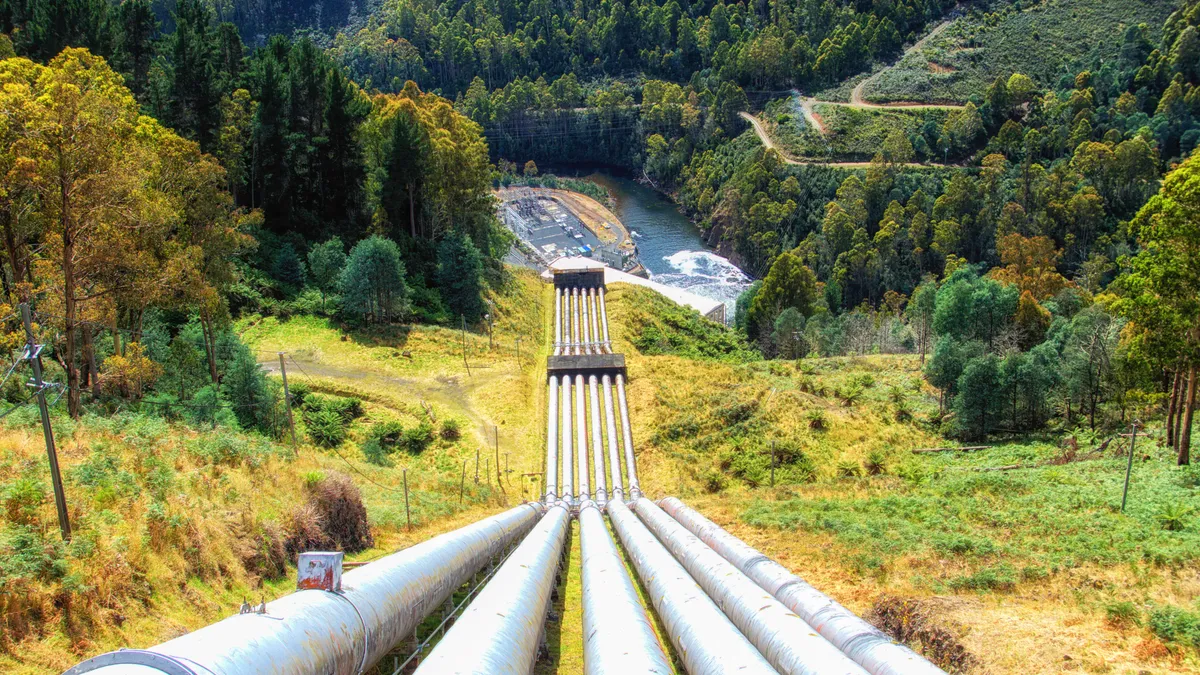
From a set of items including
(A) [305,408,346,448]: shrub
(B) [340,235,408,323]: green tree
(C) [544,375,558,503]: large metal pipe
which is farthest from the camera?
(B) [340,235,408,323]: green tree

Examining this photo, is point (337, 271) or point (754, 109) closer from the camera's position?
point (337, 271)

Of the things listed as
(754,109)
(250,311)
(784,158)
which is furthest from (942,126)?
(250,311)

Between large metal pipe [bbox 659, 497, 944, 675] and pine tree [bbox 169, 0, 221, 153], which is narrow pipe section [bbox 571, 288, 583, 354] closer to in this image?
pine tree [bbox 169, 0, 221, 153]

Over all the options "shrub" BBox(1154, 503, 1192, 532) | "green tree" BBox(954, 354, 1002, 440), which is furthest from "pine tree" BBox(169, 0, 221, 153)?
"shrub" BBox(1154, 503, 1192, 532)

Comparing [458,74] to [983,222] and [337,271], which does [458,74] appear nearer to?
[983,222]

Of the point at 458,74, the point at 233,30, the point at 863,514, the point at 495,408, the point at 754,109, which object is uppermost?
the point at 458,74

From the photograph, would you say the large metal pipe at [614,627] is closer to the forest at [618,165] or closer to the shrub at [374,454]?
the shrub at [374,454]

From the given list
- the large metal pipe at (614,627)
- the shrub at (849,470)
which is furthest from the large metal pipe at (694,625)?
the shrub at (849,470)
